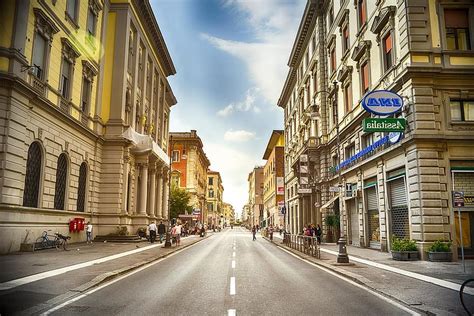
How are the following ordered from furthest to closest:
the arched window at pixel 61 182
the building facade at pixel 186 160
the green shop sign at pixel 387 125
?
the building facade at pixel 186 160 < the arched window at pixel 61 182 < the green shop sign at pixel 387 125

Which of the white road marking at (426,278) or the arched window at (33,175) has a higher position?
the arched window at (33,175)

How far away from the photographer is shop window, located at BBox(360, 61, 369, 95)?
26.4 m

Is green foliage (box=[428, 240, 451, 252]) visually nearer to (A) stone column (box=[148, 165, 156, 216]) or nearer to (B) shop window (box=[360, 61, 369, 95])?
(B) shop window (box=[360, 61, 369, 95])

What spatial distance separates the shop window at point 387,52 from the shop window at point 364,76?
304cm

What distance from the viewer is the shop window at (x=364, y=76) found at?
86.6ft

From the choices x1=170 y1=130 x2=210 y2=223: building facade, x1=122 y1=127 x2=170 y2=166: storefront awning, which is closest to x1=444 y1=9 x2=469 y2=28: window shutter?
x1=122 y1=127 x2=170 y2=166: storefront awning

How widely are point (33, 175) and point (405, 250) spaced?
19920 millimetres

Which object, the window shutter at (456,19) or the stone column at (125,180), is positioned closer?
the window shutter at (456,19)

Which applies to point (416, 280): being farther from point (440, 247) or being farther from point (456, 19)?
point (456, 19)

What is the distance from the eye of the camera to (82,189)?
1176 inches

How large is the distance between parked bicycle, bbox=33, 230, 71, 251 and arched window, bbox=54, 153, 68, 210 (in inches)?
101

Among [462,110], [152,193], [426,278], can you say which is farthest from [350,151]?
[152,193]

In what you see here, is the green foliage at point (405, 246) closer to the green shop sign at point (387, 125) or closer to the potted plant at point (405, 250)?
the potted plant at point (405, 250)

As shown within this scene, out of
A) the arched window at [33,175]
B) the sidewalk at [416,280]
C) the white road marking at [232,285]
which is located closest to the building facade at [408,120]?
the sidewalk at [416,280]
